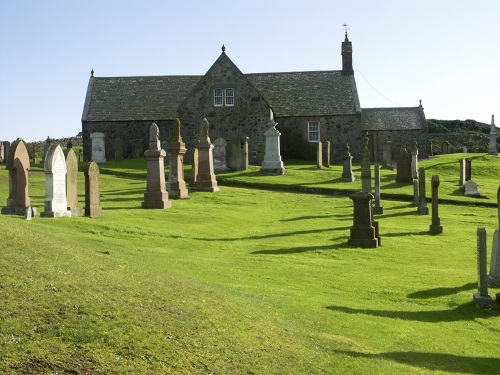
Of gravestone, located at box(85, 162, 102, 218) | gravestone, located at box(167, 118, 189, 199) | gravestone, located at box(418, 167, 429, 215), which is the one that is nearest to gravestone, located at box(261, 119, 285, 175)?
gravestone, located at box(167, 118, 189, 199)

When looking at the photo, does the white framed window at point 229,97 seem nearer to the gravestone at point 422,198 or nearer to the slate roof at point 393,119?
the slate roof at point 393,119

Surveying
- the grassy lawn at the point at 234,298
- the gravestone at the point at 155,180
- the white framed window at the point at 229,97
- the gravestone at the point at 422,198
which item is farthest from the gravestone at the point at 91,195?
the white framed window at the point at 229,97

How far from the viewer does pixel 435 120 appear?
307 ft

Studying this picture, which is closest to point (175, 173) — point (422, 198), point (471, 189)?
point (422, 198)

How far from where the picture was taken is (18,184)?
770 inches

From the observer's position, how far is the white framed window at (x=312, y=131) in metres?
51.9

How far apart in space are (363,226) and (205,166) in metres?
14.2

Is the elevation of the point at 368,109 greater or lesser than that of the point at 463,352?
greater

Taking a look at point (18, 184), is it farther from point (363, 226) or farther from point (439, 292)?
point (439, 292)

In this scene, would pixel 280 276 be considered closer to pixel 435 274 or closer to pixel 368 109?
pixel 435 274

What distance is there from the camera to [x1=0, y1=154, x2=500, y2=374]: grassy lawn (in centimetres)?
726

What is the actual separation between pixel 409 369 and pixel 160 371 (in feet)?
11.7

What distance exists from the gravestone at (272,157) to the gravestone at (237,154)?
1.23m

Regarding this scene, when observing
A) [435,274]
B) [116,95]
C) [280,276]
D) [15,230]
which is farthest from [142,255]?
[116,95]
